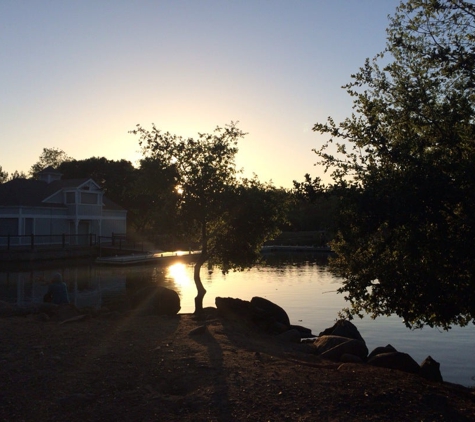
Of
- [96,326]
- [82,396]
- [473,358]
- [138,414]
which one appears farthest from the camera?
[473,358]

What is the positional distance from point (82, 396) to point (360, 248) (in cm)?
513

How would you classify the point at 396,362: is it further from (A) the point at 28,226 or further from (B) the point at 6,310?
(A) the point at 28,226

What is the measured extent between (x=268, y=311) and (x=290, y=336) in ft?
8.53

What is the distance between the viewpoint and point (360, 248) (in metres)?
9.59

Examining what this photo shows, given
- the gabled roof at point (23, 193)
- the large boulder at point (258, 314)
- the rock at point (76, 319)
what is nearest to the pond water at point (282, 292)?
the large boulder at point (258, 314)

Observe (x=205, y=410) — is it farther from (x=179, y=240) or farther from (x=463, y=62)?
Result: (x=179, y=240)

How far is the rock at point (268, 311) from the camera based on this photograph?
61.4ft

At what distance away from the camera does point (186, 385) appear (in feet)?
29.0

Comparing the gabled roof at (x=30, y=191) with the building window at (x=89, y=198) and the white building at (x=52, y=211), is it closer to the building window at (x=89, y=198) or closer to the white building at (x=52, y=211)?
the white building at (x=52, y=211)

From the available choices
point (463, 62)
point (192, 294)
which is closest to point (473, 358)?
point (463, 62)

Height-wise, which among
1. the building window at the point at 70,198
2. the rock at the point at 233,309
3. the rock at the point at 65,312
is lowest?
the rock at the point at 233,309

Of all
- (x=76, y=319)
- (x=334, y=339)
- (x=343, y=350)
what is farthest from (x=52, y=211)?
(x=343, y=350)

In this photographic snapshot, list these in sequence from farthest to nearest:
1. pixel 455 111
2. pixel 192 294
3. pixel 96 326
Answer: pixel 192 294 → pixel 96 326 → pixel 455 111

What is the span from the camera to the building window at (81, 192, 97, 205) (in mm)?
57438
